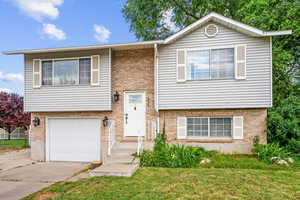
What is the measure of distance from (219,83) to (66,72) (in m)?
6.89

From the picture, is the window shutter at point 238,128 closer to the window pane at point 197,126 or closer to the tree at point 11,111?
the window pane at point 197,126

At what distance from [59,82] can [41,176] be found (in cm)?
431

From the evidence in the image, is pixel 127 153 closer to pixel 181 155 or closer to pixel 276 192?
pixel 181 155

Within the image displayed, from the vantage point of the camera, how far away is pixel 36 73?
31.0 ft

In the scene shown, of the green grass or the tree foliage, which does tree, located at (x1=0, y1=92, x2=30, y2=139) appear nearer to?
the tree foliage

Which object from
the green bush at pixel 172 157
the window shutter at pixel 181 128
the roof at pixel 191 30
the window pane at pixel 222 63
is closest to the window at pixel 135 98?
the window shutter at pixel 181 128

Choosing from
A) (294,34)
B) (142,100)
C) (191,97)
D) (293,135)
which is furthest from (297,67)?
(142,100)

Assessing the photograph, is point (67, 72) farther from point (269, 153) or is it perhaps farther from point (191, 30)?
point (269, 153)

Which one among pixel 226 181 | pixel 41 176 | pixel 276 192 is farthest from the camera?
pixel 41 176

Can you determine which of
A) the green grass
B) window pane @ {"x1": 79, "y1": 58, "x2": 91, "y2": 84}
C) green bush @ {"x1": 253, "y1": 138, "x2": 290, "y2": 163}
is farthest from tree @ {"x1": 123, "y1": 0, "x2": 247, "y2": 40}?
the green grass

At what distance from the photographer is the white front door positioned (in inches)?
358

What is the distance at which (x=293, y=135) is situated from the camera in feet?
26.6

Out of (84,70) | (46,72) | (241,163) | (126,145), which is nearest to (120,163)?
(126,145)

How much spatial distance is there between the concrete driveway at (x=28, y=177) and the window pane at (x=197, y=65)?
19.4 feet
